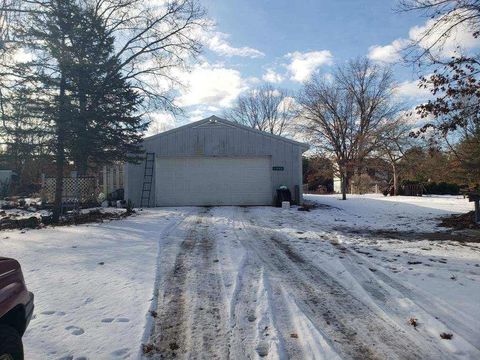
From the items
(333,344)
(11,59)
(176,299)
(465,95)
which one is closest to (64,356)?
(176,299)

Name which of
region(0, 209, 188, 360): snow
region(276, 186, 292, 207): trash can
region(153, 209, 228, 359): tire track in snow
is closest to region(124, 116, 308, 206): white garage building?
region(276, 186, 292, 207): trash can

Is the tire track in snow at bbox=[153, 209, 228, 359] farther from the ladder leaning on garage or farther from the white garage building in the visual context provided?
the ladder leaning on garage

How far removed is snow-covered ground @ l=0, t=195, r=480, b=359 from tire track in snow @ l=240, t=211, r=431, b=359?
0.06 ft

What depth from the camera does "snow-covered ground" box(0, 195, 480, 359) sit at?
365 cm

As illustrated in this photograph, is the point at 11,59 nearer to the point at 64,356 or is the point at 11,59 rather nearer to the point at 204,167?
the point at 204,167

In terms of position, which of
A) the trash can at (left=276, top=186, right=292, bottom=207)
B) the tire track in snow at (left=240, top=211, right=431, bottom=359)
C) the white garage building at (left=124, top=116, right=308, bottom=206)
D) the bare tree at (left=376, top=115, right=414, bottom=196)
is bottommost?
the tire track in snow at (left=240, top=211, right=431, bottom=359)

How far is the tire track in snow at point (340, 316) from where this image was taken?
3.58 metres

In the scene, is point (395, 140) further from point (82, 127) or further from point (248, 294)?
point (248, 294)

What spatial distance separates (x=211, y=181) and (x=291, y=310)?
13.9m

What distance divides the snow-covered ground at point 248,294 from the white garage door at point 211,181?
8.48m

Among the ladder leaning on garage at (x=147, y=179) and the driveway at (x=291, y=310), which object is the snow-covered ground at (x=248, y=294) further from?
the ladder leaning on garage at (x=147, y=179)

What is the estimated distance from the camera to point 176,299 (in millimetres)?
4898

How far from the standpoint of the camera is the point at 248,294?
5.05 metres

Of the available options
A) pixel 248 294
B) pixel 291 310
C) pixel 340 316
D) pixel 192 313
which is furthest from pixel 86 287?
pixel 340 316
